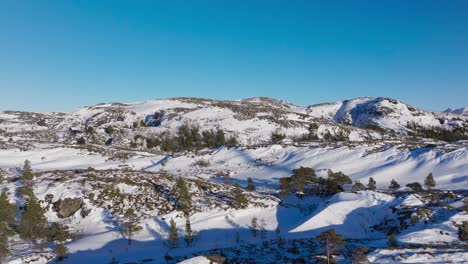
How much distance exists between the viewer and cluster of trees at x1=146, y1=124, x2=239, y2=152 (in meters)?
110

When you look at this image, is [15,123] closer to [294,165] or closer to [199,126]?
[199,126]

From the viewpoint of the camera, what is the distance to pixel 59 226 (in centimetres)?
3897

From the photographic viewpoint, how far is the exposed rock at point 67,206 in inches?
1672

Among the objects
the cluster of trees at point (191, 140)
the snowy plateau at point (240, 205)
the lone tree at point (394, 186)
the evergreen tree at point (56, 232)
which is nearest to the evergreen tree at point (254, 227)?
the snowy plateau at point (240, 205)

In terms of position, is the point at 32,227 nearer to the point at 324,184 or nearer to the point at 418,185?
the point at 324,184

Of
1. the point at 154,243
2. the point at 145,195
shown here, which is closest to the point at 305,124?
the point at 145,195

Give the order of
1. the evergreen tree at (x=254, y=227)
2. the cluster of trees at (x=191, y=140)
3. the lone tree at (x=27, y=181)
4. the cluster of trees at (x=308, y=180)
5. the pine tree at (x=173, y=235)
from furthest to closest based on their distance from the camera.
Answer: the cluster of trees at (x=191, y=140)
the cluster of trees at (x=308, y=180)
the lone tree at (x=27, y=181)
the evergreen tree at (x=254, y=227)
the pine tree at (x=173, y=235)

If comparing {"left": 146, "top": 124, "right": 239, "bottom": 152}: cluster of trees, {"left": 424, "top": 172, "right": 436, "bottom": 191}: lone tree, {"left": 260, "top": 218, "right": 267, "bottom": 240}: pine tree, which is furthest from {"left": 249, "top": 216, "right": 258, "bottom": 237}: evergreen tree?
{"left": 146, "top": 124, "right": 239, "bottom": 152}: cluster of trees

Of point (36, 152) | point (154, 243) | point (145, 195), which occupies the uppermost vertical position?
point (36, 152)

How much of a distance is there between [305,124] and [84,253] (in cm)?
10765

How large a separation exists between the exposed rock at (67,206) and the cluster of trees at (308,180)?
2813cm

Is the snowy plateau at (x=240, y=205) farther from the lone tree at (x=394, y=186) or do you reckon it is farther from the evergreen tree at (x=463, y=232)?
the lone tree at (x=394, y=186)

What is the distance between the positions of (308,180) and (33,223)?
3937 centimetres

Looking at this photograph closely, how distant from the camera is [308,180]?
181 ft
